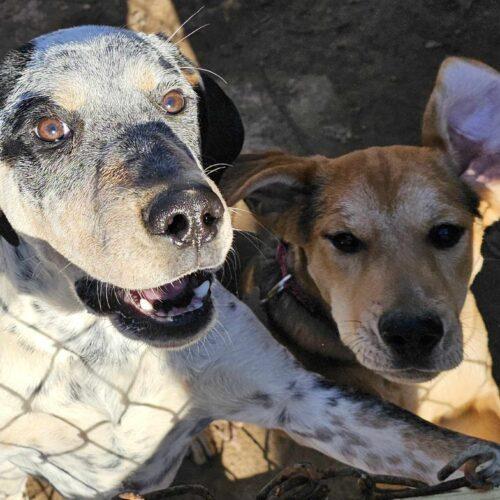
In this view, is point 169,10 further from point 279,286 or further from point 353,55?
point 279,286

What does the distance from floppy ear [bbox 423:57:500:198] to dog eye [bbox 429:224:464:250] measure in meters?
0.34

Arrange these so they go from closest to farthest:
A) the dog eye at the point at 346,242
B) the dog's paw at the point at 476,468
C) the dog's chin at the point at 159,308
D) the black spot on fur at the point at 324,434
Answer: the dog's paw at the point at 476,468 < the dog's chin at the point at 159,308 < the black spot on fur at the point at 324,434 < the dog eye at the point at 346,242

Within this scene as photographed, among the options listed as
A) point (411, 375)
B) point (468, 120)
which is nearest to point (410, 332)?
point (411, 375)

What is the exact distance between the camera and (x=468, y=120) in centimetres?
344

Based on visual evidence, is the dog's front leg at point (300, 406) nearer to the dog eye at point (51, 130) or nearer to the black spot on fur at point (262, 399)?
the black spot on fur at point (262, 399)

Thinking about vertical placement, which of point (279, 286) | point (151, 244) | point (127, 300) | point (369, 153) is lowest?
point (279, 286)

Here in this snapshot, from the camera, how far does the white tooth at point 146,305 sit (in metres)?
2.82

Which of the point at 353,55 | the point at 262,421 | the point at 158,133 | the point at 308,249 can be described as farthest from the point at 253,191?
the point at 353,55

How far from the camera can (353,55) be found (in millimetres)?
5598

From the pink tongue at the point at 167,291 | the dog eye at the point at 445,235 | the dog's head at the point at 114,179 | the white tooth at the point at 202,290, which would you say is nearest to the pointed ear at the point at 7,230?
the dog's head at the point at 114,179

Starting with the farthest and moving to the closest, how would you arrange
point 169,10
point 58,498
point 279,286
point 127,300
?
1. point 169,10
2. point 58,498
3. point 279,286
4. point 127,300

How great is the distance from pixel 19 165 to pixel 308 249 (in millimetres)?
1330

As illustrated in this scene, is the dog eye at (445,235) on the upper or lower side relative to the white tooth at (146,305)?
lower

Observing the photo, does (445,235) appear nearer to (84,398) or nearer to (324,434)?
(324,434)
